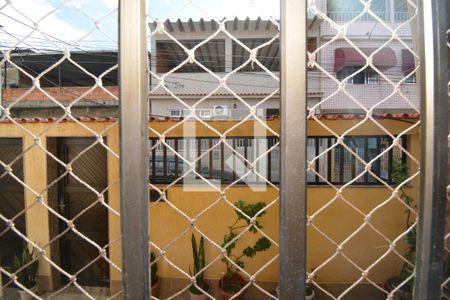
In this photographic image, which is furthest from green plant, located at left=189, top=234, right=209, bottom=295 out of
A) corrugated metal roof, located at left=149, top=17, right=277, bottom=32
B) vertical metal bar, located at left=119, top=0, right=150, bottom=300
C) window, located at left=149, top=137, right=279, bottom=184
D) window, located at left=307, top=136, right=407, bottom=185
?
vertical metal bar, located at left=119, top=0, right=150, bottom=300

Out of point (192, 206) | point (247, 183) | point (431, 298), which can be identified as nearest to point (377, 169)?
point (247, 183)

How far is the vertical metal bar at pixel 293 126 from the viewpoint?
0.90 feet

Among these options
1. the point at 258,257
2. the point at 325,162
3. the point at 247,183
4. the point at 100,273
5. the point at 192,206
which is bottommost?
the point at 100,273

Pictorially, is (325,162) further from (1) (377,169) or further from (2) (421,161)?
(2) (421,161)

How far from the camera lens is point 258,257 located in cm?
292

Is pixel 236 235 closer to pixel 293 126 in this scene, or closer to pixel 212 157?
pixel 212 157

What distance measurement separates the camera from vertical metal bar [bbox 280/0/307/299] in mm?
275

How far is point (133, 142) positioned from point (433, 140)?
0.32m

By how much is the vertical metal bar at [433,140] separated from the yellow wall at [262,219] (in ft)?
7.73

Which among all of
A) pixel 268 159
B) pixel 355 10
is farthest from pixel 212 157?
pixel 355 10

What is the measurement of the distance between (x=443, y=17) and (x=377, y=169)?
2.86 metres

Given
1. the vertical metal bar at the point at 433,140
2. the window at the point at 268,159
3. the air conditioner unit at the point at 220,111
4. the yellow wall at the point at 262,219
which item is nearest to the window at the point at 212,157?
the window at the point at 268,159

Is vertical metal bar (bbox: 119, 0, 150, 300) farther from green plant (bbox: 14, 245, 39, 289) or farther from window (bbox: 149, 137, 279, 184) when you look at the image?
green plant (bbox: 14, 245, 39, 289)

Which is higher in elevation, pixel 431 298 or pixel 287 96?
pixel 287 96
